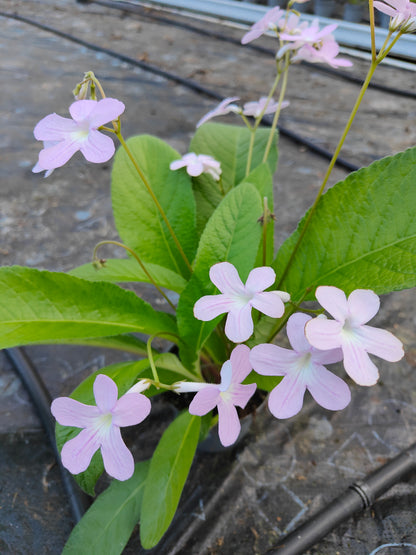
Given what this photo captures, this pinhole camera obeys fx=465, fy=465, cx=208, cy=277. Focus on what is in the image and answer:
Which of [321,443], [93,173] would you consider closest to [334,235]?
[321,443]

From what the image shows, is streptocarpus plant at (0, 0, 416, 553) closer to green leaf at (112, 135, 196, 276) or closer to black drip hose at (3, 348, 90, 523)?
green leaf at (112, 135, 196, 276)

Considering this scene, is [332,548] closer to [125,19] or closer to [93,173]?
[93,173]

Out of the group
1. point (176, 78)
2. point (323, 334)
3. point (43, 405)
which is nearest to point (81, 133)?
point (323, 334)

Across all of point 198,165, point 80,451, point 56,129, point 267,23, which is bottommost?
point 80,451

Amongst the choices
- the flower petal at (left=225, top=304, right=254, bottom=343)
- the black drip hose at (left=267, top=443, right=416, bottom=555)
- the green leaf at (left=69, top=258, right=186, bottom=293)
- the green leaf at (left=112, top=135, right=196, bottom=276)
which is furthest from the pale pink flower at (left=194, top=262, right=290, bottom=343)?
the black drip hose at (left=267, top=443, right=416, bottom=555)

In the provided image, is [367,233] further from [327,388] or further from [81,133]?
[81,133]

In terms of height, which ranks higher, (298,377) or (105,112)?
(105,112)

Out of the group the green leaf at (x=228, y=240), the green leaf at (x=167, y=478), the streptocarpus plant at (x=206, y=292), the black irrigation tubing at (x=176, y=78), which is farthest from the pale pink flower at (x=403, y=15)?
the black irrigation tubing at (x=176, y=78)
